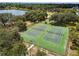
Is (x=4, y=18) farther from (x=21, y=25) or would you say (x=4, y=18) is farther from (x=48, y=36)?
(x=48, y=36)

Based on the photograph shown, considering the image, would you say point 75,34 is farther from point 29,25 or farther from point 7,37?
point 7,37

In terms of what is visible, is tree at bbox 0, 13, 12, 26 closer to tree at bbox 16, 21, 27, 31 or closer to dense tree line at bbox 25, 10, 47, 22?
tree at bbox 16, 21, 27, 31

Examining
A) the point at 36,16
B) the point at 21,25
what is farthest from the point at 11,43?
the point at 36,16

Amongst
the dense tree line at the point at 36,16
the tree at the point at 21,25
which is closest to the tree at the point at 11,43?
the tree at the point at 21,25

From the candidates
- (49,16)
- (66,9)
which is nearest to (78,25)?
(66,9)

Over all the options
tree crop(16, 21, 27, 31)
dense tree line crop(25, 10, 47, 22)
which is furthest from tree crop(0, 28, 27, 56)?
dense tree line crop(25, 10, 47, 22)

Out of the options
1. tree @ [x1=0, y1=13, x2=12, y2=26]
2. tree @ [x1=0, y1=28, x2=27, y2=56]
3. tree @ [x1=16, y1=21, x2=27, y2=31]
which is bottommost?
tree @ [x1=0, y1=28, x2=27, y2=56]

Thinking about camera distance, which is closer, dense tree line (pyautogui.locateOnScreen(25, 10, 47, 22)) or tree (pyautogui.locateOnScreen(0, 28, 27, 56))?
tree (pyautogui.locateOnScreen(0, 28, 27, 56))

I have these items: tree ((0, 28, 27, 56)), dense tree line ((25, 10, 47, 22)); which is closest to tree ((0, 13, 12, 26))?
tree ((0, 28, 27, 56))

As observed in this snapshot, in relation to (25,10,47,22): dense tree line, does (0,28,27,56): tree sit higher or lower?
lower
